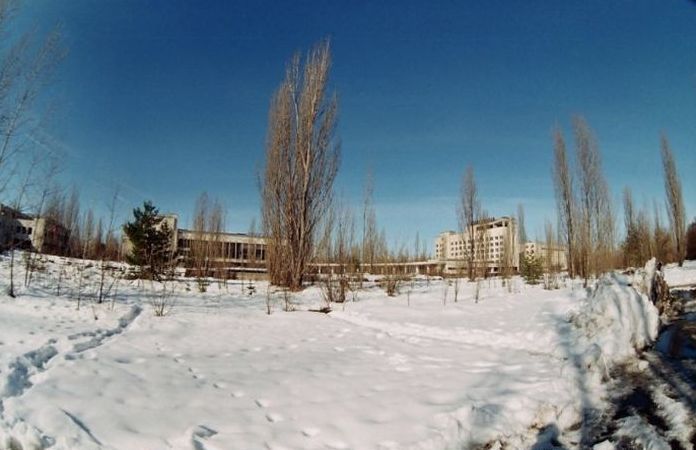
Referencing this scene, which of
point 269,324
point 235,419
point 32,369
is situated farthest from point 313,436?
point 269,324

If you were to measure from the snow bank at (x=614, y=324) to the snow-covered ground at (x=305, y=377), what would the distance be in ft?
0.07

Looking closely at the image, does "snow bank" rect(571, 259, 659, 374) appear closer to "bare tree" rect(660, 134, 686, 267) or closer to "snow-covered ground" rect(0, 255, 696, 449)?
"snow-covered ground" rect(0, 255, 696, 449)

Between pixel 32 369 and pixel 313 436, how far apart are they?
2.51 m

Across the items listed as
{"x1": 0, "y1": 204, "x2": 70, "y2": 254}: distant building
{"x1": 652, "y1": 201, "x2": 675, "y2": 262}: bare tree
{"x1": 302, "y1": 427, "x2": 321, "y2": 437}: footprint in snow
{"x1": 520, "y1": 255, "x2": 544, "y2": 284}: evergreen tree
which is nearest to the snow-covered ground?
{"x1": 302, "y1": 427, "x2": 321, "y2": 437}: footprint in snow

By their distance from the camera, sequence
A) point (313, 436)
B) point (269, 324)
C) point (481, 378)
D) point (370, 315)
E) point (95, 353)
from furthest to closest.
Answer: point (370, 315), point (269, 324), point (95, 353), point (481, 378), point (313, 436)

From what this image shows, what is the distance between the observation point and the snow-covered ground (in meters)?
2.33

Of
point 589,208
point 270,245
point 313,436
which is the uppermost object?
point 589,208

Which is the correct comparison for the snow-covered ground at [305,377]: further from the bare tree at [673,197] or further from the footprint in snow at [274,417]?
the bare tree at [673,197]

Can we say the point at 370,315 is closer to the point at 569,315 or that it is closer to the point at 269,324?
the point at 269,324

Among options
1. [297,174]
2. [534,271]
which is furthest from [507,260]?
[297,174]

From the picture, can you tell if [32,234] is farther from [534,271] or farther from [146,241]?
[534,271]

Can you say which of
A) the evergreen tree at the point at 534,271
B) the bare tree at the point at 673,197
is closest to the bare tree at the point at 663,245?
the bare tree at the point at 673,197

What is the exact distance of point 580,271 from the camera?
54.0 feet

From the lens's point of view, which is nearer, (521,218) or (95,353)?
(95,353)
